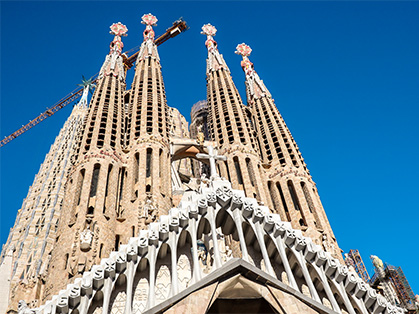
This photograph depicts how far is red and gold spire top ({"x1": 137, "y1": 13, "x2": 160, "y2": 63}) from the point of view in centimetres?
3153

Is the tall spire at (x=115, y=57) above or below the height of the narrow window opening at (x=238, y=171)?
above

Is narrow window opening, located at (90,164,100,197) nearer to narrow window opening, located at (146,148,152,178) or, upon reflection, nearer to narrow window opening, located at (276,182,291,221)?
narrow window opening, located at (146,148,152,178)

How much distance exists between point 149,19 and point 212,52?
5.78 meters

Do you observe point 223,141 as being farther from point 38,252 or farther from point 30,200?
point 30,200

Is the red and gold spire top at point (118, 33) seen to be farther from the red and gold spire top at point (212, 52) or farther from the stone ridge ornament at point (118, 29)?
the red and gold spire top at point (212, 52)

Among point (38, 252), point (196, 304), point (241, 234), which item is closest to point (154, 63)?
point (38, 252)

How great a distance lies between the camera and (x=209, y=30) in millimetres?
37750

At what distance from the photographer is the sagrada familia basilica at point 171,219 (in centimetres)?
1157

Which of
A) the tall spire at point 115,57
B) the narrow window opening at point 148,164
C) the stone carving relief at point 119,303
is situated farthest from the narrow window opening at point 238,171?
the stone carving relief at point 119,303

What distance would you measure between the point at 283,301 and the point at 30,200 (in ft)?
88.9

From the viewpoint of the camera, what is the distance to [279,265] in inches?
523

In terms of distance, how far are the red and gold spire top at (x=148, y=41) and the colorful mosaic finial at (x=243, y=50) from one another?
6367 millimetres

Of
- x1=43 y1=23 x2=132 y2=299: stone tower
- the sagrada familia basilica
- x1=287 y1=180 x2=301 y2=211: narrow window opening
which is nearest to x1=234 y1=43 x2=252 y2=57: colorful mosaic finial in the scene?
the sagrada familia basilica

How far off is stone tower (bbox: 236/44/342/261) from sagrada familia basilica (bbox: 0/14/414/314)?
69 mm
